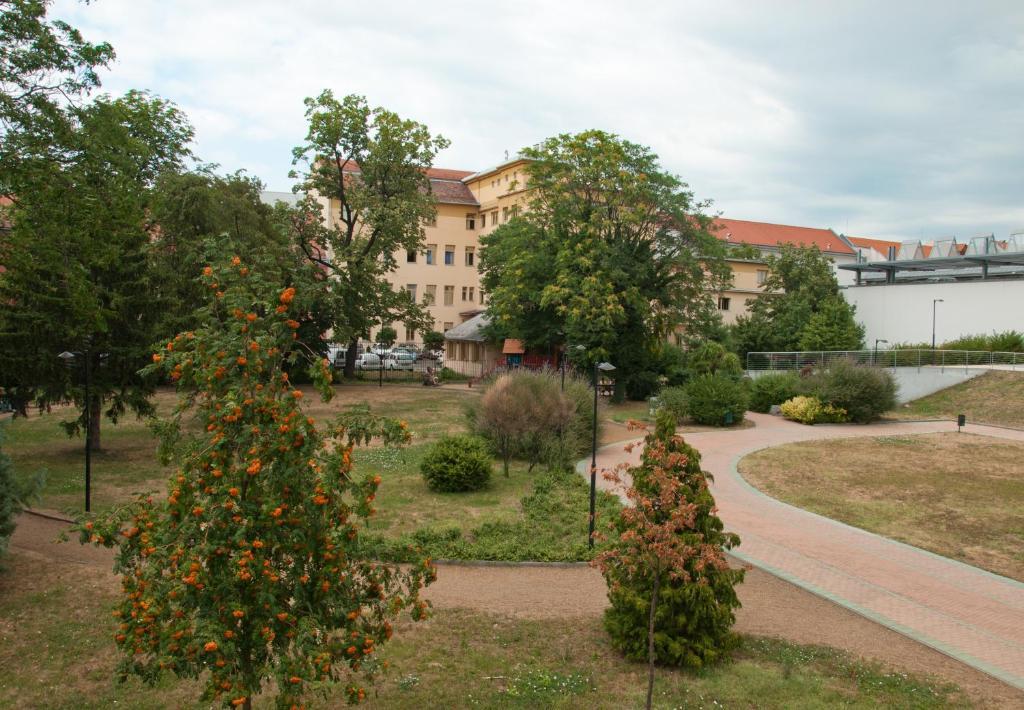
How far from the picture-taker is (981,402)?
3412 cm

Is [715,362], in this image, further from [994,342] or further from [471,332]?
[471,332]

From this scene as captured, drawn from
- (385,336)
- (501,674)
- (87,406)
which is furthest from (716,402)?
(385,336)

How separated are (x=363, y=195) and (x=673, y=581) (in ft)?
104

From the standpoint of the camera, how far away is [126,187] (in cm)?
1466

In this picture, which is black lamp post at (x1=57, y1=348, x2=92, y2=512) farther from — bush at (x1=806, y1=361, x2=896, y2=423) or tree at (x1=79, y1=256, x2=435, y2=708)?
bush at (x1=806, y1=361, x2=896, y2=423)

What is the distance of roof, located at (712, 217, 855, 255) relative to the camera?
247ft

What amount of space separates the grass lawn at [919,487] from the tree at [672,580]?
730cm

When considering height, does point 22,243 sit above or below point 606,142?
below

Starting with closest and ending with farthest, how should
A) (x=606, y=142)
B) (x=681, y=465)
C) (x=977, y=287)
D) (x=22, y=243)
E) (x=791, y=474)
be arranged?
1. (x=681, y=465)
2. (x=22, y=243)
3. (x=791, y=474)
4. (x=606, y=142)
5. (x=977, y=287)

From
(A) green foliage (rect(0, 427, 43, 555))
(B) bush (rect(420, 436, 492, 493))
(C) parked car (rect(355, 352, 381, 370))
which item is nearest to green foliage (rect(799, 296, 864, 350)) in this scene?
(C) parked car (rect(355, 352, 381, 370))

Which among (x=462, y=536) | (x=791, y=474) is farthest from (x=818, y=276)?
(x=462, y=536)

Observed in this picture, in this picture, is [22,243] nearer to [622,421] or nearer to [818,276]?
[622,421]

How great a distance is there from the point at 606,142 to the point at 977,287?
25099 millimetres

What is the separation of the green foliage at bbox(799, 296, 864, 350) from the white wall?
252 centimetres
